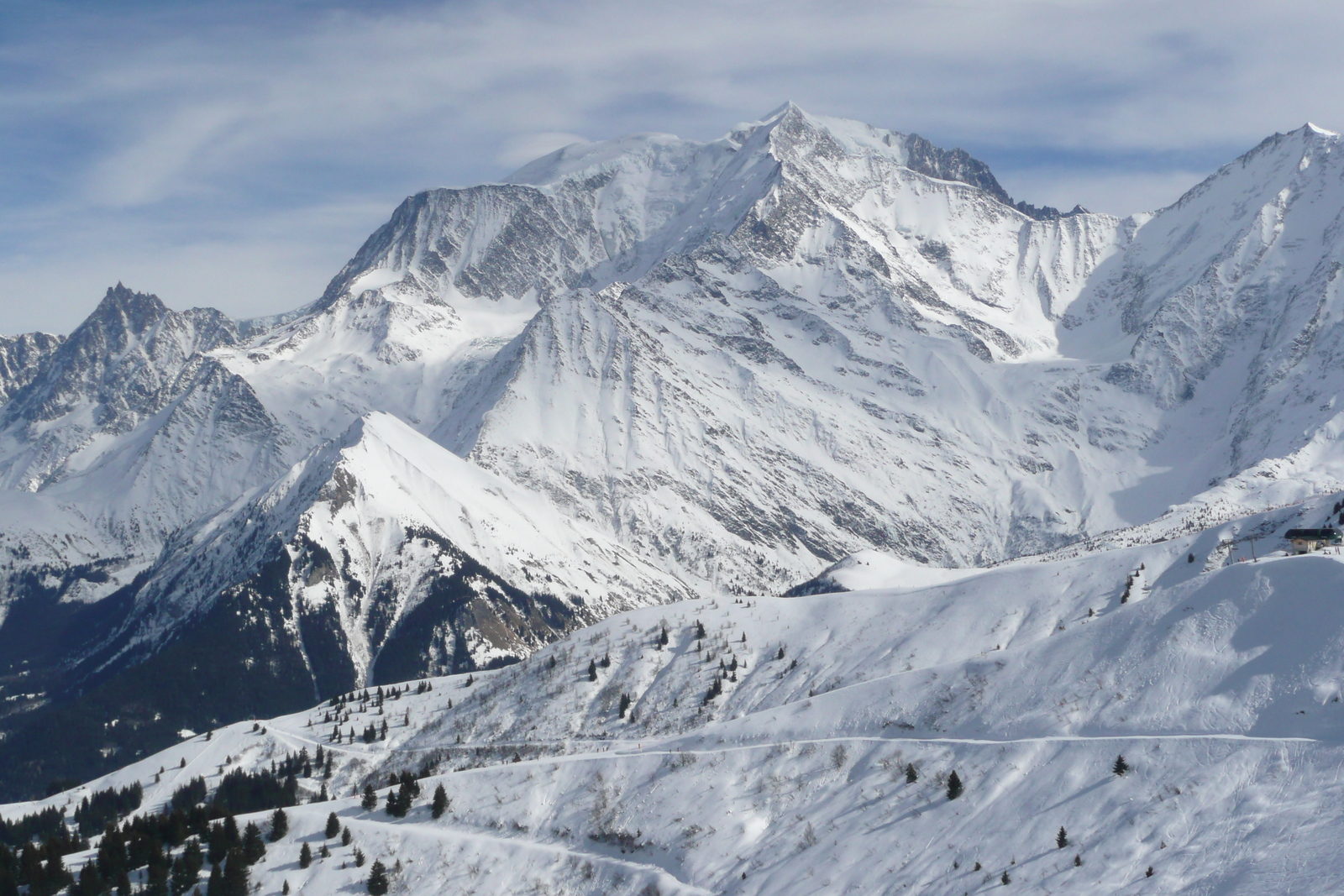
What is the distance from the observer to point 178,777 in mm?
198125

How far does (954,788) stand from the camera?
94.5m

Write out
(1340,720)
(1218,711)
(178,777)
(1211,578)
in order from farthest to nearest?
(178,777), (1211,578), (1218,711), (1340,720)

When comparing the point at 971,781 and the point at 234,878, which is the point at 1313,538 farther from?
the point at 234,878

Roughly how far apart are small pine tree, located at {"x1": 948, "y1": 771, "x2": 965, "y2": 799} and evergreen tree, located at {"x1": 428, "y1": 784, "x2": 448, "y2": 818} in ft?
154

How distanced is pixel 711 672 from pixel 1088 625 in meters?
58.5

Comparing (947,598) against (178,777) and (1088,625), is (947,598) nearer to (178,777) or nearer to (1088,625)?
(1088,625)

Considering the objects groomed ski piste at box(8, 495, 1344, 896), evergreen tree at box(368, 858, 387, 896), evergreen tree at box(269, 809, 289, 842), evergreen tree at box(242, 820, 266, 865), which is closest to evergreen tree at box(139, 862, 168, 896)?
evergreen tree at box(242, 820, 266, 865)

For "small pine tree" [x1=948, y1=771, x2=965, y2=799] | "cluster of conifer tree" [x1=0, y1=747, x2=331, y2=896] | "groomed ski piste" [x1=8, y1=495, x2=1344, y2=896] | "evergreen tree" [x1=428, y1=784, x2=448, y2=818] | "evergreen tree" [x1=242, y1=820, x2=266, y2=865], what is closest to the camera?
"groomed ski piste" [x1=8, y1=495, x2=1344, y2=896]

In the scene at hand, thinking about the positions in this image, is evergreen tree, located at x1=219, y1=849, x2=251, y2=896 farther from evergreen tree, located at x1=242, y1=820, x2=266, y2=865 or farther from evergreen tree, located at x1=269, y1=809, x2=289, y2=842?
evergreen tree, located at x1=269, y1=809, x2=289, y2=842

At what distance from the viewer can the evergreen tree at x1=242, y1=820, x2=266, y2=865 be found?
11206 centimetres

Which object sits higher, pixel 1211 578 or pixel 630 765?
pixel 1211 578

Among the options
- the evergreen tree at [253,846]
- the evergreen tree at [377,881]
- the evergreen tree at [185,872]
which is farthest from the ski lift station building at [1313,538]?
the evergreen tree at [185,872]

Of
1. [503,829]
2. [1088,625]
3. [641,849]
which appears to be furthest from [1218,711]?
[503,829]

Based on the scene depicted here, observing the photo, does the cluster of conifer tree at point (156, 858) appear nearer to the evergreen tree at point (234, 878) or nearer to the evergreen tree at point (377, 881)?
the evergreen tree at point (234, 878)
